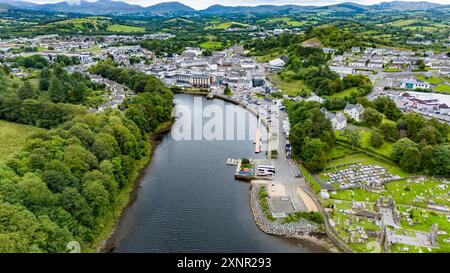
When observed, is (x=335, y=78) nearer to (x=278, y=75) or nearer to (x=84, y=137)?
(x=278, y=75)

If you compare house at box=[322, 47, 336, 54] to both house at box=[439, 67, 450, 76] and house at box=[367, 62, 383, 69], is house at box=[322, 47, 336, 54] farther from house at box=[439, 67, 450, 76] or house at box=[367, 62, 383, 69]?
house at box=[439, 67, 450, 76]

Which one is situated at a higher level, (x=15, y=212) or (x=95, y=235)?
(x=15, y=212)

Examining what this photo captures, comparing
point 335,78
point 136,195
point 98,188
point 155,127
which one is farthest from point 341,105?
point 98,188

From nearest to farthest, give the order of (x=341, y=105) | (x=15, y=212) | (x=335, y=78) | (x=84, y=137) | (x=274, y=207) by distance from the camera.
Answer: (x=15, y=212), (x=274, y=207), (x=84, y=137), (x=341, y=105), (x=335, y=78)

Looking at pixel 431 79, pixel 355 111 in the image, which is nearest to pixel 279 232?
pixel 355 111

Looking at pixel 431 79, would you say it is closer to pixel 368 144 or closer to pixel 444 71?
pixel 444 71

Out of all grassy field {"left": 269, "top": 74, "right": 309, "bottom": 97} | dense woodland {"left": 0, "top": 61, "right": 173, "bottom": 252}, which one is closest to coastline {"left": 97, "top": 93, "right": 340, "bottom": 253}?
dense woodland {"left": 0, "top": 61, "right": 173, "bottom": 252}
